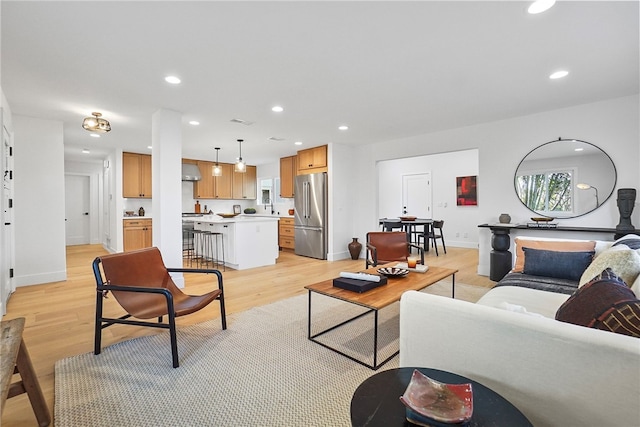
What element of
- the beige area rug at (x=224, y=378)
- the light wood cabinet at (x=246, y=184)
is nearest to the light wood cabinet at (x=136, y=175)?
the light wood cabinet at (x=246, y=184)

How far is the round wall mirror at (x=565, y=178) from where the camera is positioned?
3709 millimetres

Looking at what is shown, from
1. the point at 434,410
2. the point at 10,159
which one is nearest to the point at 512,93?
the point at 434,410

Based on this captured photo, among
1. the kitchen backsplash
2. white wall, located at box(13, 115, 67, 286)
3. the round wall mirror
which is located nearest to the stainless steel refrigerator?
the kitchen backsplash

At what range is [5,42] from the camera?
2.24m

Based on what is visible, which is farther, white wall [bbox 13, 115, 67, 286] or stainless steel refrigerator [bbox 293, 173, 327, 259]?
stainless steel refrigerator [bbox 293, 173, 327, 259]

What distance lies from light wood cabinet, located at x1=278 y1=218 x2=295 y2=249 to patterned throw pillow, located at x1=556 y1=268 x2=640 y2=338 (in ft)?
20.4

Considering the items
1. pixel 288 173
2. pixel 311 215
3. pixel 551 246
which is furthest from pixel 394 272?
pixel 288 173

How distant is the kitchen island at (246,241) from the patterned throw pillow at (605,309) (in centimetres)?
449

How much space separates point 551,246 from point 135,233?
7.13 meters

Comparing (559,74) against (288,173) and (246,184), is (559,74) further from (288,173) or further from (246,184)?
(246,184)

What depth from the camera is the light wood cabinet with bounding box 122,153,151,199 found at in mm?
6590

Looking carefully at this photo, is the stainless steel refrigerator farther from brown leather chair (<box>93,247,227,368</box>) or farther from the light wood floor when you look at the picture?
brown leather chair (<box>93,247,227,368</box>)

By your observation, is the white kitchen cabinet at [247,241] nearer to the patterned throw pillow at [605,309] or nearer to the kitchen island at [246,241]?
the kitchen island at [246,241]

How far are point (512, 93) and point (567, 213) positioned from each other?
1833 millimetres
